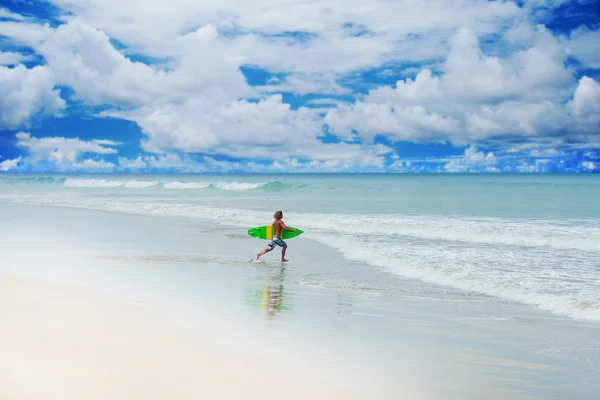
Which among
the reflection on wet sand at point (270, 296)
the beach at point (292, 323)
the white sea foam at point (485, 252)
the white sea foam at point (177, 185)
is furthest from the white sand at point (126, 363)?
the white sea foam at point (177, 185)

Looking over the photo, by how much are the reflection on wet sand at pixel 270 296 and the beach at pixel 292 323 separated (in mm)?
35

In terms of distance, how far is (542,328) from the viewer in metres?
7.96

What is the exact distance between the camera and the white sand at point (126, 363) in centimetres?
506

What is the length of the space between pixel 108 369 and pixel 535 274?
32.3 feet

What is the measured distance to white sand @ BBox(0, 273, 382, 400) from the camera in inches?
199

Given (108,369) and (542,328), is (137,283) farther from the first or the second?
(542,328)

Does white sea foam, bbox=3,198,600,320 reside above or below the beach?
above

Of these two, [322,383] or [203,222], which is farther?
[203,222]

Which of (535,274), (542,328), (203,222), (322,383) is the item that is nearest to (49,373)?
(322,383)

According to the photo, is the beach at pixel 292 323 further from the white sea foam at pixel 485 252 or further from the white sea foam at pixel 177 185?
the white sea foam at pixel 177 185

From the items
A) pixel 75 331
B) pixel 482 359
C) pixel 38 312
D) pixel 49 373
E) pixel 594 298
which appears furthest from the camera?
pixel 594 298

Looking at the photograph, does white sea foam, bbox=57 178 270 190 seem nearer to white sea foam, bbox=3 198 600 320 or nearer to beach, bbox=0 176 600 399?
white sea foam, bbox=3 198 600 320

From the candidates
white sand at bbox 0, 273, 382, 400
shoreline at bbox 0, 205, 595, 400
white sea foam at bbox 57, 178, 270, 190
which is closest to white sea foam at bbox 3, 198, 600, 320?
shoreline at bbox 0, 205, 595, 400

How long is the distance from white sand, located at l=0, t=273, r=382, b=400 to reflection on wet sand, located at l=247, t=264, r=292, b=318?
5.64 feet
